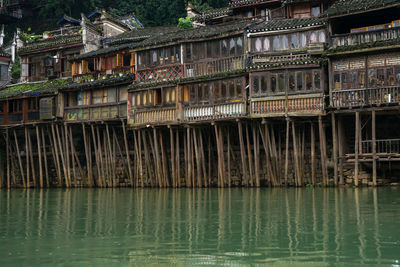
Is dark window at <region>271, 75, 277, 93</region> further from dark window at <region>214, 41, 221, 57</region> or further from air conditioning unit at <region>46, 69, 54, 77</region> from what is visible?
air conditioning unit at <region>46, 69, 54, 77</region>

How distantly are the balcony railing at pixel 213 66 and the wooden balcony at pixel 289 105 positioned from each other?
2890 millimetres

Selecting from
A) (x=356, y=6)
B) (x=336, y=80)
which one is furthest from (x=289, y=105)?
(x=356, y=6)

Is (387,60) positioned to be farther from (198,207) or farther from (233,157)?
(198,207)

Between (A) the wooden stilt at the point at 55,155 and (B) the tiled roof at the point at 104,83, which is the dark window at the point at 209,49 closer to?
(B) the tiled roof at the point at 104,83

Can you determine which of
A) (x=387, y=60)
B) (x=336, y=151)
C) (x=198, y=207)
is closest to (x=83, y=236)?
(x=198, y=207)

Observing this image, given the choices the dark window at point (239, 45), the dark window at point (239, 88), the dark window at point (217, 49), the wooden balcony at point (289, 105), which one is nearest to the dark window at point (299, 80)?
the wooden balcony at point (289, 105)

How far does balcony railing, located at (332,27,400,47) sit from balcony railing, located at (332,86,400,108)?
2.52 metres

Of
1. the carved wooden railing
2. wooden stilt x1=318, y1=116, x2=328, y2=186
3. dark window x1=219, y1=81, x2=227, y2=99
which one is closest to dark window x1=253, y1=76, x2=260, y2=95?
dark window x1=219, y1=81, x2=227, y2=99

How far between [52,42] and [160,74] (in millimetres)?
14993

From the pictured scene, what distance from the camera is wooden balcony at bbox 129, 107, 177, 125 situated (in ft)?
119

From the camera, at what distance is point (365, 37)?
3039 centimetres

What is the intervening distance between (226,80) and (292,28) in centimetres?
471

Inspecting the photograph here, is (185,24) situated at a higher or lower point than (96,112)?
higher

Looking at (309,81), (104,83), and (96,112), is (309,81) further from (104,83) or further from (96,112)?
(96,112)
